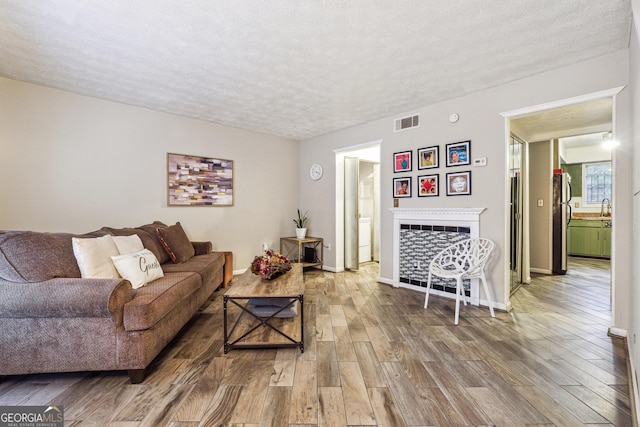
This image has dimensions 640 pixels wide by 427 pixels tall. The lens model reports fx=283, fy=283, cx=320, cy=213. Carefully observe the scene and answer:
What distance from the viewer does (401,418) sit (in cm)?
151

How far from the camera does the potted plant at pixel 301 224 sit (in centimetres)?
519

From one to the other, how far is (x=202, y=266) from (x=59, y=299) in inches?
57.1

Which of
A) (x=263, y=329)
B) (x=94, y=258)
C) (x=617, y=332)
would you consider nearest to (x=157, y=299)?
(x=94, y=258)

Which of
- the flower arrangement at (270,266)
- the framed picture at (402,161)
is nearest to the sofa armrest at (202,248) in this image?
the flower arrangement at (270,266)

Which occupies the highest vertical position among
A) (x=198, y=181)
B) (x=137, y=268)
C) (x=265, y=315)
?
(x=198, y=181)

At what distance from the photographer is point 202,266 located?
10.4ft

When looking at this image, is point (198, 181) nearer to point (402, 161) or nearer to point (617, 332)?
point (402, 161)

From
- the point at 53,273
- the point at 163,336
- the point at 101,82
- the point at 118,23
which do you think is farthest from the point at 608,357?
the point at 101,82

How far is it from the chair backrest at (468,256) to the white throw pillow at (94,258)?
3049mm

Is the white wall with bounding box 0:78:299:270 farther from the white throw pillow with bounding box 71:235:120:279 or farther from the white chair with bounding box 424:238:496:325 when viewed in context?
the white chair with bounding box 424:238:496:325

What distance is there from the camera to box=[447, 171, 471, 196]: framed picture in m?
3.39

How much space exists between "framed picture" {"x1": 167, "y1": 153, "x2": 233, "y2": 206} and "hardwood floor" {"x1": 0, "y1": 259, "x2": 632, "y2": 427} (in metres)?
2.08

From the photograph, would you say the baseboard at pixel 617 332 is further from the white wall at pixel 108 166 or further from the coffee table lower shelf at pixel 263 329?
the white wall at pixel 108 166

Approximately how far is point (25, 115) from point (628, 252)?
19.6 ft
